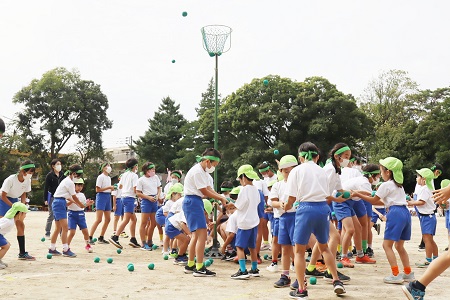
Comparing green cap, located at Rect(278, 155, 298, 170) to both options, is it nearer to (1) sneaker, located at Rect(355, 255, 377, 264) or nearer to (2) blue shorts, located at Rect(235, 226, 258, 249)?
(2) blue shorts, located at Rect(235, 226, 258, 249)

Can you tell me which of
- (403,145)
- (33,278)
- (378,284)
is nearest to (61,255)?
(33,278)

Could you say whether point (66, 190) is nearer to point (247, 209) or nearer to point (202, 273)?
point (202, 273)

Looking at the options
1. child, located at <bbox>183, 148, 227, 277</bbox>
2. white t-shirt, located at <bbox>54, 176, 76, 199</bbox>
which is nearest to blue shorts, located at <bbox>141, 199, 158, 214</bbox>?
white t-shirt, located at <bbox>54, 176, 76, 199</bbox>

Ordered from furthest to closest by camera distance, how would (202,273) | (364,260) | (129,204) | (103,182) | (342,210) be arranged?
(103,182) → (129,204) → (364,260) → (342,210) → (202,273)

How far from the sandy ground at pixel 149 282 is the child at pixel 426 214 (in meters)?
0.55

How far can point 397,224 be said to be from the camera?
6.70 meters

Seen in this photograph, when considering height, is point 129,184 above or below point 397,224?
above

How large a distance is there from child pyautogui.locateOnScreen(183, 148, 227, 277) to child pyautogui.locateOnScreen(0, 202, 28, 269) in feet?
10.1

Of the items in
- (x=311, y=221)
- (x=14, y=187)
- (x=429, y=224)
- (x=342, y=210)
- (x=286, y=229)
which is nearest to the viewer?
(x=311, y=221)

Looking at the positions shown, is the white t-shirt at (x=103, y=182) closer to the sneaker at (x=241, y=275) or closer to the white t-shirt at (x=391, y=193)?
the sneaker at (x=241, y=275)

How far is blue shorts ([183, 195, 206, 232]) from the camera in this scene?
734 centimetres

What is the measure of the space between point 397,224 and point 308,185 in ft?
6.28

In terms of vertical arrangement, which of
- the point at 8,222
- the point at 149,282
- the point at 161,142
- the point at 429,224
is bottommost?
the point at 149,282

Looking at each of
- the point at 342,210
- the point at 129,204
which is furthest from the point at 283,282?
the point at 129,204
